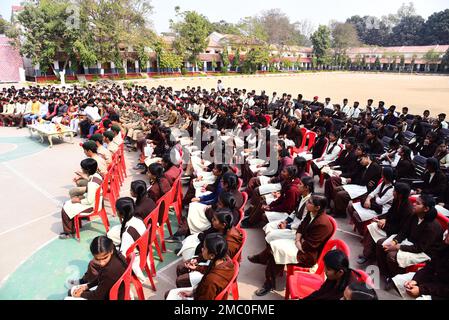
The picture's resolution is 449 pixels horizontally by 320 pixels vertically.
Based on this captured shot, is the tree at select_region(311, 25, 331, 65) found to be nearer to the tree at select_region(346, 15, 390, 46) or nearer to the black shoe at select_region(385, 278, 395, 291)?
the tree at select_region(346, 15, 390, 46)

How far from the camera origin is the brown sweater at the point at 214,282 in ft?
8.72

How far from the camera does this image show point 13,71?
3356 cm

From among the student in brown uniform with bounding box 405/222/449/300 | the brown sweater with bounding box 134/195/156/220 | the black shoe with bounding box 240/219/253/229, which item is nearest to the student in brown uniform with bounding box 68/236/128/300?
the brown sweater with bounding box 134/195/156/220

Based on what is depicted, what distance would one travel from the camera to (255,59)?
52.1 m

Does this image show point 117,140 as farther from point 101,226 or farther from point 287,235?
point 287,235

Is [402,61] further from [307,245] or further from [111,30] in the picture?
[307,245]

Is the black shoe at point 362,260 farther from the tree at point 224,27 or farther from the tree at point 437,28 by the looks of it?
the tree at point 437,28

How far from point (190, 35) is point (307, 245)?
45658 mm

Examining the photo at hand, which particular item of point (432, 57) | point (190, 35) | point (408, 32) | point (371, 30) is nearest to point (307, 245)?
point (190, 35)

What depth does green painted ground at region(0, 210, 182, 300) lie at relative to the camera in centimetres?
370

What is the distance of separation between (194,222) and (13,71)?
37.6 m

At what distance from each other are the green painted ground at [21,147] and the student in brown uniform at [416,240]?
937 cm

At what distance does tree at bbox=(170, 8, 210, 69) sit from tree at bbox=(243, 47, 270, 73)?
Result: 922 cm

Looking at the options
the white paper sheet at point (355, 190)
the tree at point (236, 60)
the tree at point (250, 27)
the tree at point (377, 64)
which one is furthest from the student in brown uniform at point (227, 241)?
the tree at point (377, 64)
